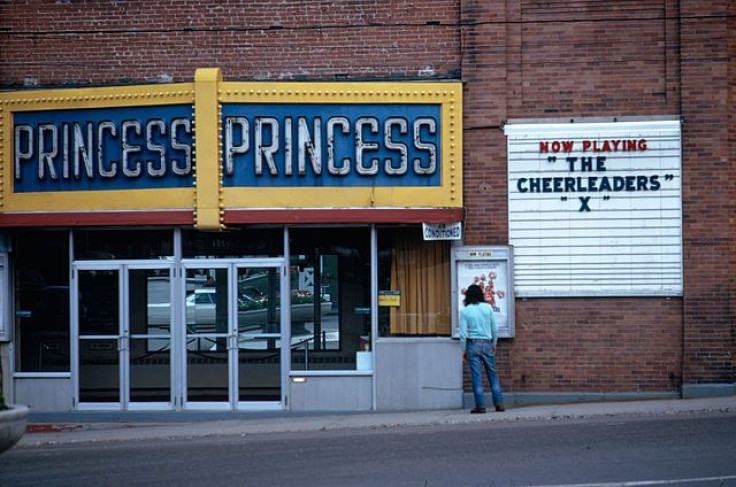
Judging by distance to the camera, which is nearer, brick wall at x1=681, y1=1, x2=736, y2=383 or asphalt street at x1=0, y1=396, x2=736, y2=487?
asphalt street at x1=0, y1=396, x2=736, y2=487

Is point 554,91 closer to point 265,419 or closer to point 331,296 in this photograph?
point 331,296

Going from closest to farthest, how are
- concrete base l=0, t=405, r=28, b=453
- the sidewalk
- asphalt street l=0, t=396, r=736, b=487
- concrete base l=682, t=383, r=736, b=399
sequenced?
concrete base l=0, t=405, r=28, b=453 < asphalt street l=0, t=396, r=736, b=487 < the sidewalk < concrete base l=682, t=383, r=736, b=399

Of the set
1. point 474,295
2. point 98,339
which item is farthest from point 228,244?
point 474,295

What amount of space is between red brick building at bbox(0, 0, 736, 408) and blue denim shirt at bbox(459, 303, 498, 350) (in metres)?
1.09

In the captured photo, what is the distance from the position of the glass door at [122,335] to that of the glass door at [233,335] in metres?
0.37

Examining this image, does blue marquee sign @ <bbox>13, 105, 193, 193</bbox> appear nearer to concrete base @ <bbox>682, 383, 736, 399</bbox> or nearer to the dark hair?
the dark hair

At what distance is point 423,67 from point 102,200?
521 cm

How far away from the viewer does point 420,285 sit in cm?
1592

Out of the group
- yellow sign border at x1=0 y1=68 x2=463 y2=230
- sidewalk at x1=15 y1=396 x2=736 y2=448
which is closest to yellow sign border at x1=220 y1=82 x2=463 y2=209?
yellow sign border at x1=0 y1=68 x2=463 y2=230

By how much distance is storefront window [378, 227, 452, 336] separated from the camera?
15.8m

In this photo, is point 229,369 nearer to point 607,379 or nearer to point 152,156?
point 152,156

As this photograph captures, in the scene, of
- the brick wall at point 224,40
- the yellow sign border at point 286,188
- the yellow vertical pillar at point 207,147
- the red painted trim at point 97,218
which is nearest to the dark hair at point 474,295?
the yellow sign border at point 286,188

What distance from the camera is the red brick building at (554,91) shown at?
1530 cm

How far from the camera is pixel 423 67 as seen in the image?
51.4ft
